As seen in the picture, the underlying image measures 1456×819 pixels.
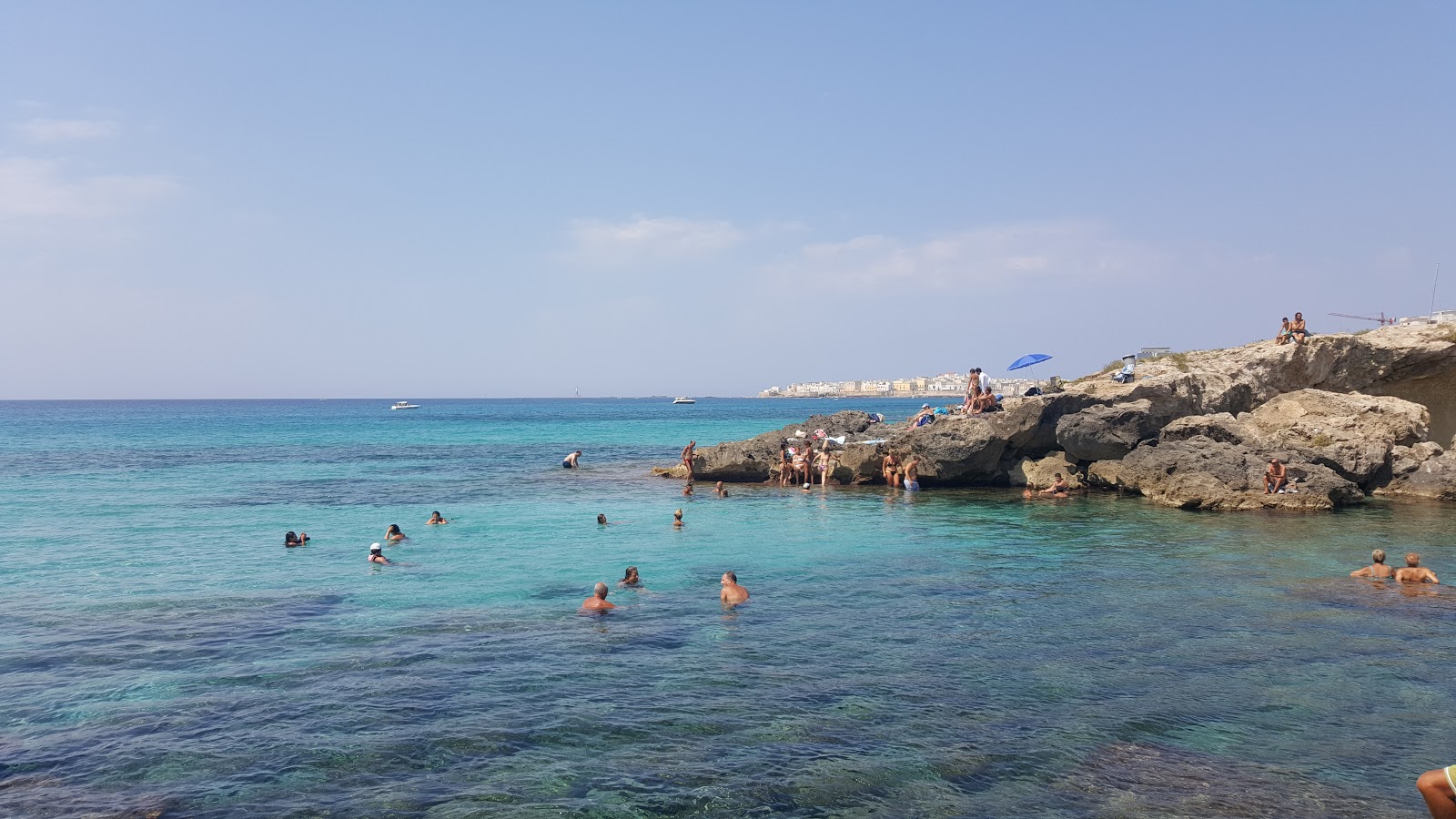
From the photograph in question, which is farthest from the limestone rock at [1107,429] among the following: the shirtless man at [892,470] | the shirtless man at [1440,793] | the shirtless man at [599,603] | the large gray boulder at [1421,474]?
the shirtless man at [1440,793]

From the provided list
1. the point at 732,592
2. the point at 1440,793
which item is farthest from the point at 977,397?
the point at 1440,793

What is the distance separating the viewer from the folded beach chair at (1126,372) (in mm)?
33250

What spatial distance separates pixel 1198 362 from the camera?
111 feet

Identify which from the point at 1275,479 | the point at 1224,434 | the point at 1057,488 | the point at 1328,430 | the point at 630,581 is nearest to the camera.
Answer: the point at 630,581

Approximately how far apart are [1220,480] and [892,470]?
11.0 m

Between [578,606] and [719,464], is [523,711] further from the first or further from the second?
[719,464]

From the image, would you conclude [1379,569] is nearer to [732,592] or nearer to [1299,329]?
[732,592]

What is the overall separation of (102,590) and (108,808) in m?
11.0

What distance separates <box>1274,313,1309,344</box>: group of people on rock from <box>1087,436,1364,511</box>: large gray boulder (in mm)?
8664

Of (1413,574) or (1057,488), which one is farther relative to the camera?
(1057,488)

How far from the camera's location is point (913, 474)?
103ft

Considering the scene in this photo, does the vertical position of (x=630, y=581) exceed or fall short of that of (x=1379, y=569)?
it falls short

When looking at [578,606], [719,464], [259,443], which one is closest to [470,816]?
[578,606]

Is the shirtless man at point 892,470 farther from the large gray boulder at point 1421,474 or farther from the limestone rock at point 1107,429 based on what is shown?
the large gray boulder at point 1421,474
